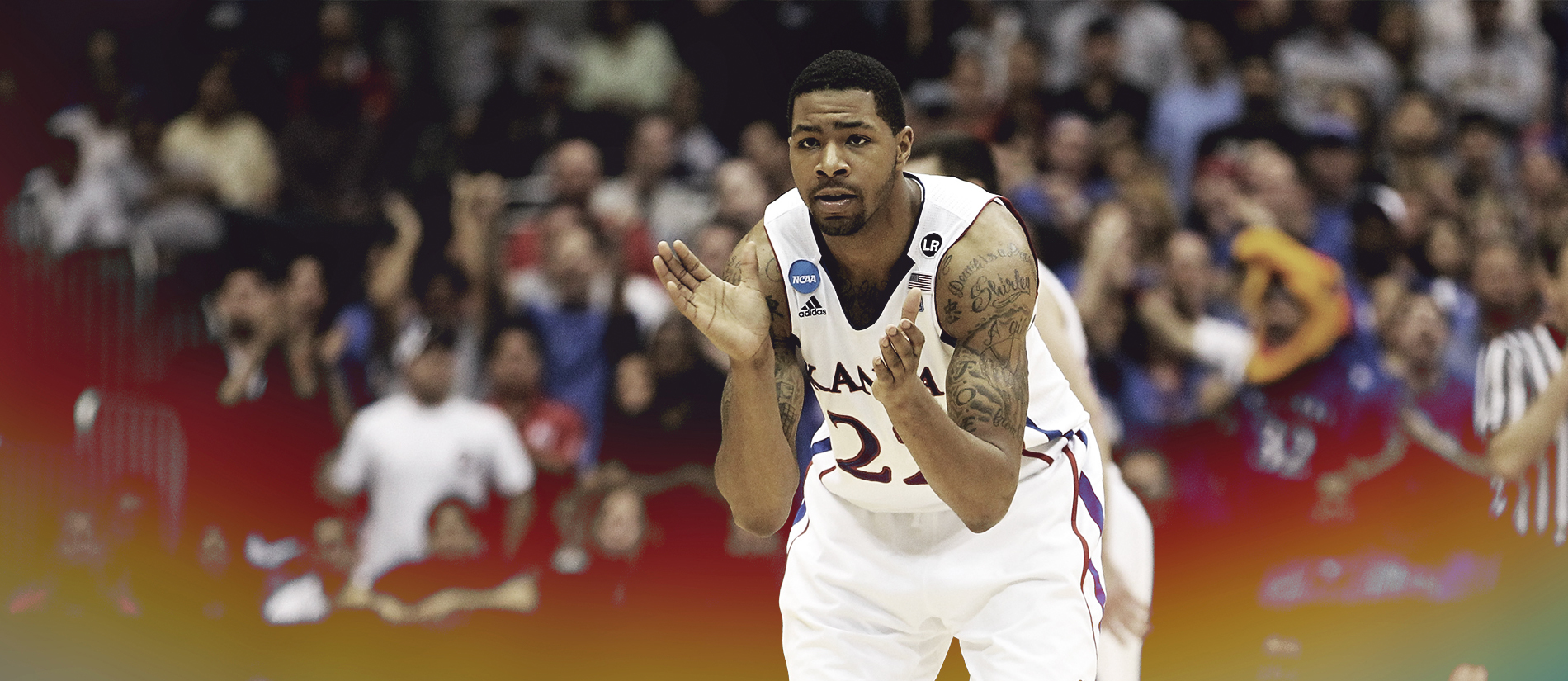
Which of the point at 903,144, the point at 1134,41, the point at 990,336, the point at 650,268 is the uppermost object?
the point at 1134,41

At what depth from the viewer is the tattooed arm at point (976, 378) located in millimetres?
3105

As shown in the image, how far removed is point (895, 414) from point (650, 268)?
4496 millimetres

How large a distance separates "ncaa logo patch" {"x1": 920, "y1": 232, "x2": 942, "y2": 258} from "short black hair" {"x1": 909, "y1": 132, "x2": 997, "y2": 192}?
1.19 metres

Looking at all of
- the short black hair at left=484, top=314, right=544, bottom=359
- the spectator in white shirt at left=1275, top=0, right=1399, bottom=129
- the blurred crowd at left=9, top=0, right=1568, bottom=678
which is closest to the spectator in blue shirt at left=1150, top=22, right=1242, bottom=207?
the blurred crowd at left=9, top=0, right=1568, bottom=678

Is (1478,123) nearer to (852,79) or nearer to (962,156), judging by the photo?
(962,156)

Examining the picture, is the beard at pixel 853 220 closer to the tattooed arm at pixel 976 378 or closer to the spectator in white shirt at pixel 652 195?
the tattooed arm at pixel 976 378

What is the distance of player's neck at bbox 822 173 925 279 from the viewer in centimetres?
345

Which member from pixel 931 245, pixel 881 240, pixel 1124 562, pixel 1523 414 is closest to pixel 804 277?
pixel 881 240

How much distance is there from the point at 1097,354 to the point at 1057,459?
11.4 ft

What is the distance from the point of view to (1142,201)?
301 inches

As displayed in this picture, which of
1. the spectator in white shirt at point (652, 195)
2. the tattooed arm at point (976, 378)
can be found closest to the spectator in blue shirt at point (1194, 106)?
the spectator in white shirt at point (652, 195)

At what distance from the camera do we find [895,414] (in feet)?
10.2

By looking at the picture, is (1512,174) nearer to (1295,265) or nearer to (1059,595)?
(1295,265)

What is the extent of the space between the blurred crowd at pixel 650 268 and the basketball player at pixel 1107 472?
1930 millimetres
